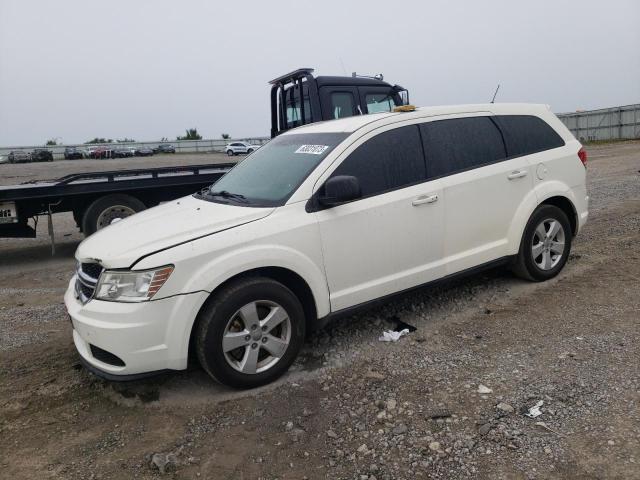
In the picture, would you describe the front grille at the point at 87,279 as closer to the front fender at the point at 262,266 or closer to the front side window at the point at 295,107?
the front fender at the point at 262,266

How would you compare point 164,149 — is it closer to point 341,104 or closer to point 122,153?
point 122,153

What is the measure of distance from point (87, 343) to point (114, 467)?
86 cm

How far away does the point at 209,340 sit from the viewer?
3.13 meters

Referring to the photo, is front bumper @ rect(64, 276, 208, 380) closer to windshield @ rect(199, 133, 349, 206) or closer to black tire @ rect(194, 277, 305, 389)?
black tire @ rect(194, 277, 305, 389)

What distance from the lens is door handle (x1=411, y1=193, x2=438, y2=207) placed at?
3918 mm

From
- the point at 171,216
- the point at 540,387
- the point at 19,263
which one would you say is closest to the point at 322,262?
the point at 171,216

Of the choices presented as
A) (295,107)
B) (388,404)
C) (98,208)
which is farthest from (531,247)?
(98,208)

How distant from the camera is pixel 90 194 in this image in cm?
771

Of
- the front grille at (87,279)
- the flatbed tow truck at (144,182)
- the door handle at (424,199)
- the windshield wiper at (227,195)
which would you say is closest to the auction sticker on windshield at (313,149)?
the windshield wiper at (227,195)

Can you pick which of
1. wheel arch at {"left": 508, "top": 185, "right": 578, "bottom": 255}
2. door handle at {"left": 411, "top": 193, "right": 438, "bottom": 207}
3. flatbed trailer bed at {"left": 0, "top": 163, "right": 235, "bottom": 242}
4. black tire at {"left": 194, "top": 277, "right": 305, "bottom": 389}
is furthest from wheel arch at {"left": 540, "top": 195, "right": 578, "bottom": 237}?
flatbed trailer bed at {"left": 0, "top": 163, "right": 235, "bottom": 242}

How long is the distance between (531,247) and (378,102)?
462 centimetres

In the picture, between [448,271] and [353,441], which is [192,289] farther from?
[448,271]

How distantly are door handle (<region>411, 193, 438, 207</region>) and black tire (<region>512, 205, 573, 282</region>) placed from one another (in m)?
1.17

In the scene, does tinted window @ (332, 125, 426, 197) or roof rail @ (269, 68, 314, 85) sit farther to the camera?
roof rail @ (269, 68, 314, 85)
